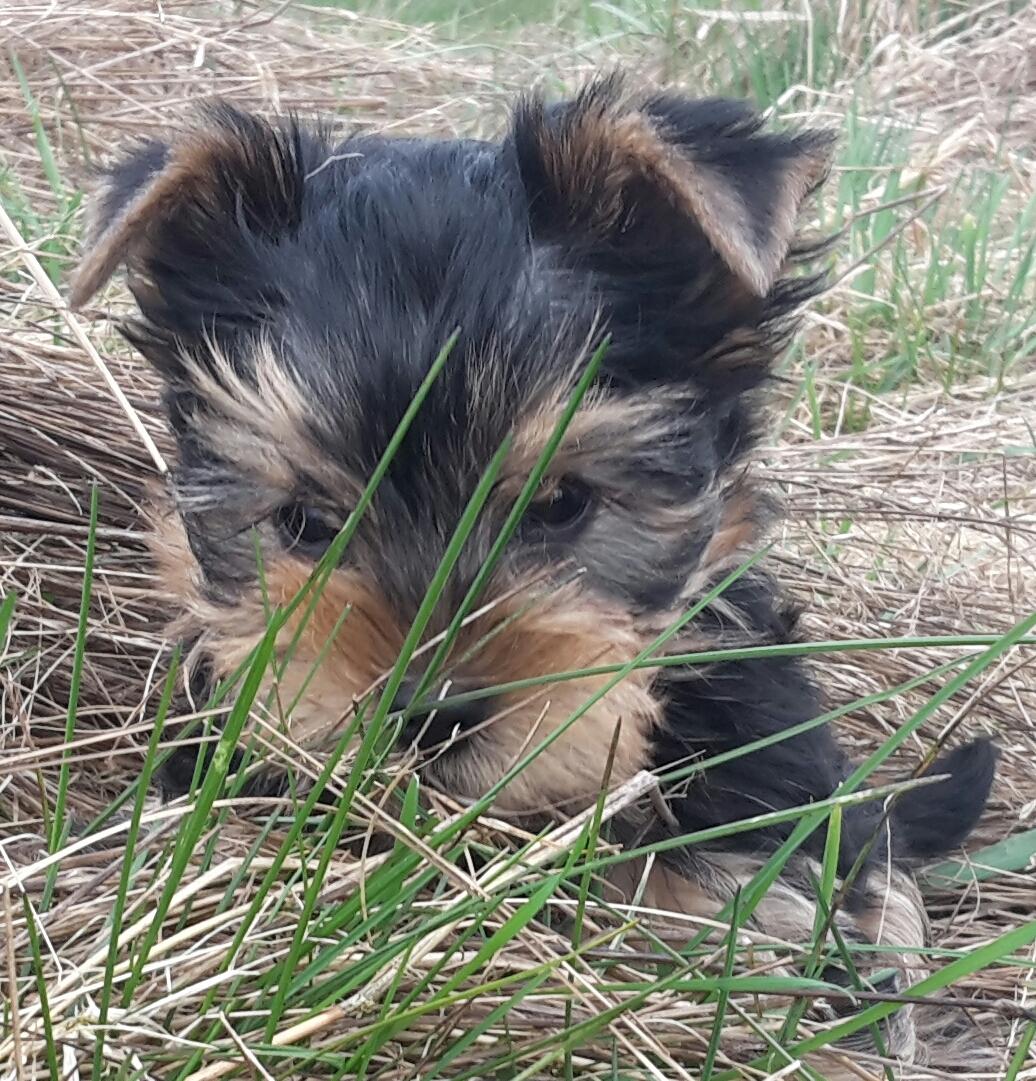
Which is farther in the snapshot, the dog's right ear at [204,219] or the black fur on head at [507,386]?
the dog's right ear at [204,219]

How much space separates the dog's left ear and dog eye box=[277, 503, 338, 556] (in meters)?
0.60

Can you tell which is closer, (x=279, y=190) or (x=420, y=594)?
(x=420, y=594)

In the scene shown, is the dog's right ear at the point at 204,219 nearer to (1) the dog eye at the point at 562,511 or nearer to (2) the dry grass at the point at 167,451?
(1) the dog eye at the point at 562,511

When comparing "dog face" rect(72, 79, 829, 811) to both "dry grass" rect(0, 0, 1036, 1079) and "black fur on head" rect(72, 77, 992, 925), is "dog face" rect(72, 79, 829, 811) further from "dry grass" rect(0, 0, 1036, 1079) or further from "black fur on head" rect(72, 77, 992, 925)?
"dry grass" rect(0, 0, 1036, 1079)

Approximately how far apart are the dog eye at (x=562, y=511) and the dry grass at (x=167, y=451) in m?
0.53

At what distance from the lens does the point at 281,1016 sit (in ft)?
5.01

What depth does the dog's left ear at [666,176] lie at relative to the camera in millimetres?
2184

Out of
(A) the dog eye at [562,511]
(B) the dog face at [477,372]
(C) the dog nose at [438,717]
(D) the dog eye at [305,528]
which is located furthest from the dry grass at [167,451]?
(A) the dog eye at [562,511]

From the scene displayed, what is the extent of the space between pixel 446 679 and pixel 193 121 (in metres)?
1.24

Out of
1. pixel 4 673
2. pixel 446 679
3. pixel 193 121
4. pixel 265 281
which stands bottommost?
pixel 4 673

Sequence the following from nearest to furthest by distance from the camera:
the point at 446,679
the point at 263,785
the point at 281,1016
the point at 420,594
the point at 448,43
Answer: the point at 281,1016
the point at 446,679
the point at 420,594
the point at 263,785
the point at 448,43

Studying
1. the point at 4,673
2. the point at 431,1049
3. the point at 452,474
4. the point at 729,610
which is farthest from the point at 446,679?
the point at 4,673

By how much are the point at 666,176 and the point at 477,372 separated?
451 mm

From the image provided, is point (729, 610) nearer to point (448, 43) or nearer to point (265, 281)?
point (265, 281)
